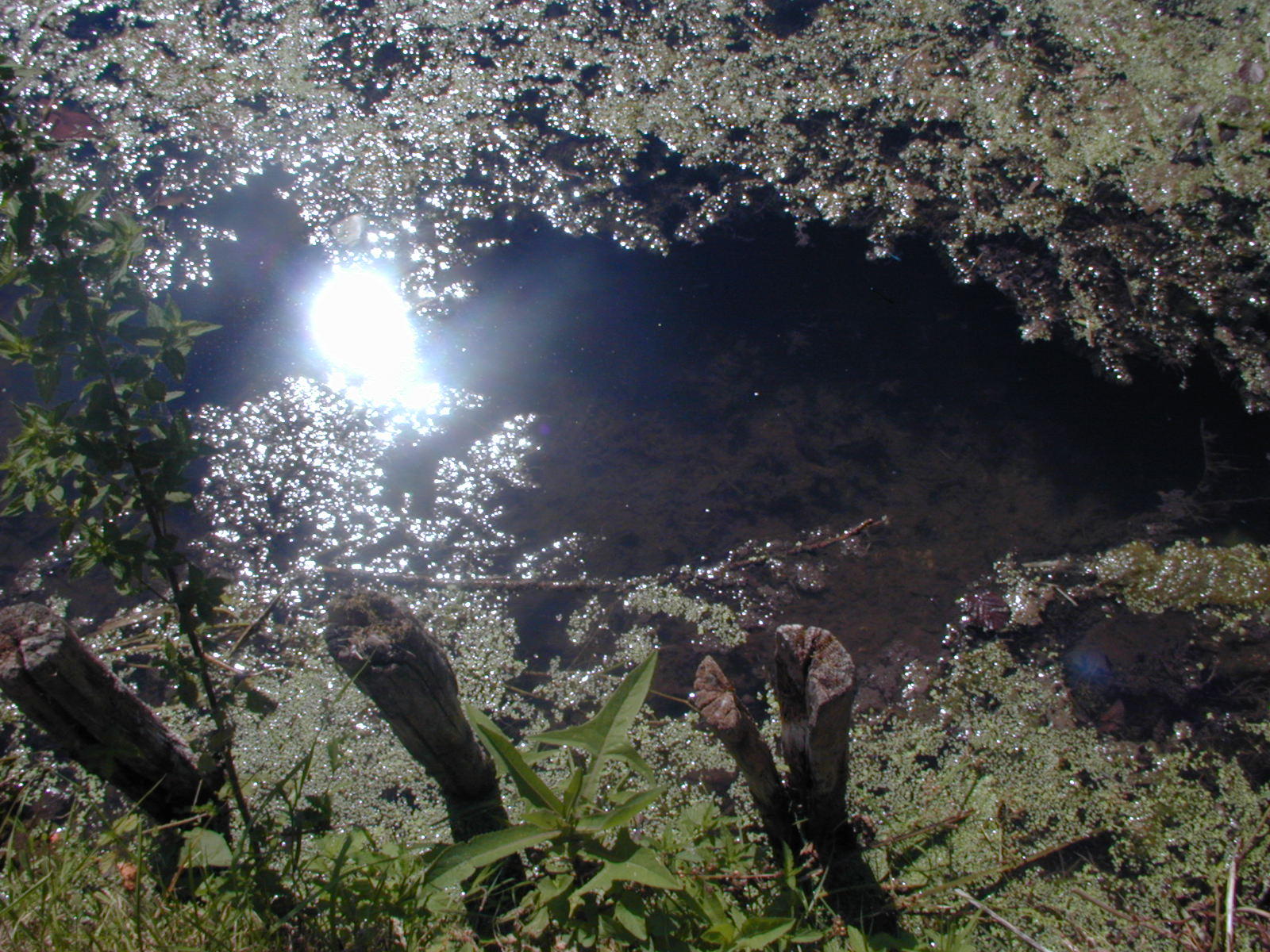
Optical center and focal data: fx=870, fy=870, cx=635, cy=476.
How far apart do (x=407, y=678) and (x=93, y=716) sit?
18.0 inches

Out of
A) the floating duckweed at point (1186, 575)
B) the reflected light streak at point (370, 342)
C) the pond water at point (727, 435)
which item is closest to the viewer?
the floating duckweed at point (1186, 575)

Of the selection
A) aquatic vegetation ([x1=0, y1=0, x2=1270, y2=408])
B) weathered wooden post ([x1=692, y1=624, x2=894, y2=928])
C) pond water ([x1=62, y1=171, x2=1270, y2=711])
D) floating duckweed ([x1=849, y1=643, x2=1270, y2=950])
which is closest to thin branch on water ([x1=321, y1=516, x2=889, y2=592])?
pond water ([x1=62, y1=171, x2=1270, y2=711])

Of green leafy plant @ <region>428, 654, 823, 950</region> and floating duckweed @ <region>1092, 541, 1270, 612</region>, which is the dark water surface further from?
green leafy plant @ <region>428, 654, 823, 950</region>

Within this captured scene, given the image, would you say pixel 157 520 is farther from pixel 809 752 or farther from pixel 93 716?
pixel 809 752

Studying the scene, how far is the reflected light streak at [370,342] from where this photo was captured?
2.39 metres

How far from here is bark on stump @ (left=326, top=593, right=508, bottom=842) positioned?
4.10 ft

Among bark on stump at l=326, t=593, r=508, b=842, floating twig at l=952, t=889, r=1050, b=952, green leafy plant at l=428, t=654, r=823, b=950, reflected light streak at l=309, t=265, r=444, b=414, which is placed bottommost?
floating twig at l=952, t=889, r=1050, b=952

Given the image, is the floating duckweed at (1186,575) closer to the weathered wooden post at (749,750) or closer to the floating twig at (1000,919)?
the floating twig at (1000,919)

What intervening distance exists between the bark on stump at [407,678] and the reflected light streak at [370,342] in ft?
3.66

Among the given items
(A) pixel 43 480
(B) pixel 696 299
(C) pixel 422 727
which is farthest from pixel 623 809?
(B) pixel 696 299

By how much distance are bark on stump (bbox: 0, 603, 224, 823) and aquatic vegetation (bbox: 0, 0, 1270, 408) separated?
1.54m

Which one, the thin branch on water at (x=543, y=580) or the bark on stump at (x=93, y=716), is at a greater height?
the thin branch on water at (x=543, y=580)

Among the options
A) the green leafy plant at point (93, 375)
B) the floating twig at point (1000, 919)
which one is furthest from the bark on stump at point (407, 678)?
the floating twig at point (1000, 919)

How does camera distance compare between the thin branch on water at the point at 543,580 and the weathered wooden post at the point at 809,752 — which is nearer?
the weathered wooden post at the point at 809,752
